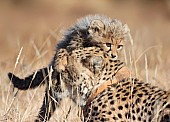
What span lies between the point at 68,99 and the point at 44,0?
1500 cm

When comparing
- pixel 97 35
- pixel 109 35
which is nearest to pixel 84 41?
pixel 97 35

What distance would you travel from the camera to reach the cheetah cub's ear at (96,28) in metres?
4.62

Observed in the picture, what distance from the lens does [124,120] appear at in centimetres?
406

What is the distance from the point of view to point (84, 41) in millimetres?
4602

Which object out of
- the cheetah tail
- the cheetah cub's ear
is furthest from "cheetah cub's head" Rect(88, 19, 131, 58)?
the cheetah tail

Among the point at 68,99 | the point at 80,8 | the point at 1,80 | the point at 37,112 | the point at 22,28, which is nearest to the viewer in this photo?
the point at 68,99

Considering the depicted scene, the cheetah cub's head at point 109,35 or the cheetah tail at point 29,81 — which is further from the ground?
the cheetah cub's head at point 109,35

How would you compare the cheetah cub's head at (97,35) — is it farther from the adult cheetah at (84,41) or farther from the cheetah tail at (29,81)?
the cheetah tail at (29,81)

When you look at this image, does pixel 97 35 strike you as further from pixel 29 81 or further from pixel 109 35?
pixel 29 81

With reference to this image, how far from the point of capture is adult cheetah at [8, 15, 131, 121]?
15.0 ft


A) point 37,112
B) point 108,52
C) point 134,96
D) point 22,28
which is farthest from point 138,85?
point 22,28

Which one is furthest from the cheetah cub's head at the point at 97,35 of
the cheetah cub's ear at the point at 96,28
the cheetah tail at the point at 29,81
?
the cheetah tail at the point at 29,81

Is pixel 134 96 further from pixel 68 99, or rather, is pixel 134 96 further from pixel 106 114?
pixel 68 99

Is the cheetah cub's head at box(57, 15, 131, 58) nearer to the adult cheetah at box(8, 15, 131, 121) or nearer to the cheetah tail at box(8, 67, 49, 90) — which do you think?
the adult cheetah at box(8, 15, 131, 121)
